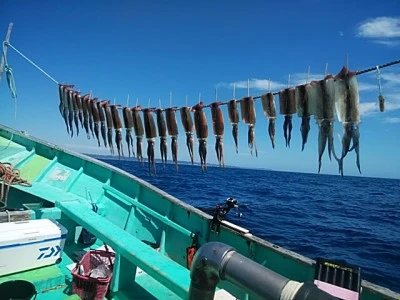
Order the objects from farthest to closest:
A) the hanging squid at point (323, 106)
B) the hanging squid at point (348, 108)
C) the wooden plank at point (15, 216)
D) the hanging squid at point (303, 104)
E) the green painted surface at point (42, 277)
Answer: the wooden plank at point (15, 216)
the green painted surface at point (42, 277)
the hanging squid at point (303, 104)
the hanging squid at point (323, 106)
the hanging squid at point (348, 108)

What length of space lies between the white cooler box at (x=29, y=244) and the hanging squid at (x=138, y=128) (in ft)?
9.58

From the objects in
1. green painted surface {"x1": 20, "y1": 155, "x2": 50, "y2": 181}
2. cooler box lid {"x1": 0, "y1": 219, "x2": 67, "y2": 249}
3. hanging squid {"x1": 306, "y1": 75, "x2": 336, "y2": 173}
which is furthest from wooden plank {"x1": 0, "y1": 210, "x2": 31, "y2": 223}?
hanging squid {"x1": 306, "y1": 75, "x2": 336, "y2": 173}

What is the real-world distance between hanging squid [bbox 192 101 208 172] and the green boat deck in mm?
1309

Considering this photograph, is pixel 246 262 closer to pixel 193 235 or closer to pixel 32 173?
pixel 193 235

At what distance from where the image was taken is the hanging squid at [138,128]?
24.3 ft

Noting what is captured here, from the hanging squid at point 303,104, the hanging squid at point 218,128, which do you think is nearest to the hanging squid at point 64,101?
the hanging squid at point 218,128

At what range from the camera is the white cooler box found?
4914mm

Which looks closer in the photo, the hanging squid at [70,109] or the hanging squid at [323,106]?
the hanging squid at [323,106]

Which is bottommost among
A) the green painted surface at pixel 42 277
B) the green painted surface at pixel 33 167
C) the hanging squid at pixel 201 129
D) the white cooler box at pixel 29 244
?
the green painted surface at pixel 42 277

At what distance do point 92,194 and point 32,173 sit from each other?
8.83 ft

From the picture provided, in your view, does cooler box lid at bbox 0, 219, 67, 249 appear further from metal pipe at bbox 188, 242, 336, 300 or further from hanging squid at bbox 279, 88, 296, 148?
hanging squid at bbox 279, 88, 296, 148

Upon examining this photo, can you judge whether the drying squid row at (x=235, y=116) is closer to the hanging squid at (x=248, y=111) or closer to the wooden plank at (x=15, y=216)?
the hanging squid at (x=248, y=111)

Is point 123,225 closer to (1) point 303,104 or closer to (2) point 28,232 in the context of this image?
(2) point 28,232

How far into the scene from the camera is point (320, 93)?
4621 mm
